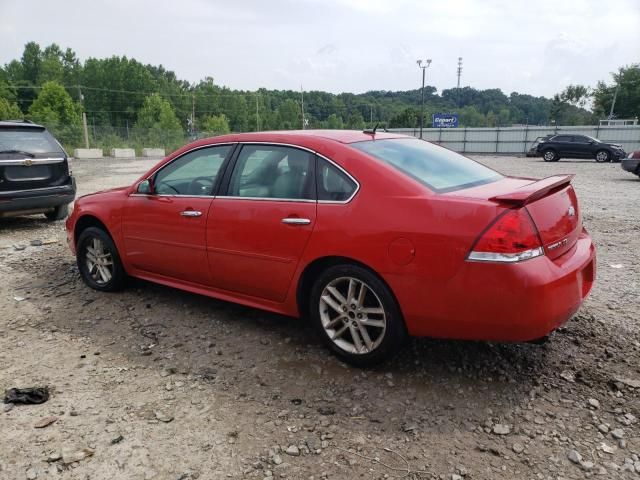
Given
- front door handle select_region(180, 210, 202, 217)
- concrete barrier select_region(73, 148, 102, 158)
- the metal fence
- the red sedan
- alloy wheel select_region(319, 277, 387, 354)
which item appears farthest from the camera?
the metal fence

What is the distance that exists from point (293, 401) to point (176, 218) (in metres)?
1.93

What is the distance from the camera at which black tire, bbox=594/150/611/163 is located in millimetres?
25905

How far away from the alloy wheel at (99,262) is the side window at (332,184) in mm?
2577

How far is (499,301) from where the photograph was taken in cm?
274

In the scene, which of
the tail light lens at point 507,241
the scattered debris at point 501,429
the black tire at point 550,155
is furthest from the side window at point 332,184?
the black tire at point 550,155

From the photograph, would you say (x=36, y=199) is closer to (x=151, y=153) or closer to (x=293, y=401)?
(x=293, y=401)

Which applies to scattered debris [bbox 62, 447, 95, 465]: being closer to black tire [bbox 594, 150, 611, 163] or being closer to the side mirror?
the side mirror

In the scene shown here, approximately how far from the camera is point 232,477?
94.6 inches

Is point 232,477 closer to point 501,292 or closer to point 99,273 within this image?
point 501,292

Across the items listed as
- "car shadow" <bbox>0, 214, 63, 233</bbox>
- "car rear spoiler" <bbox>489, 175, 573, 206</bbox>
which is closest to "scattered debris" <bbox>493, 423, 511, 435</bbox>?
"car rear spoiler" <bbox>489, 175, 573, 206</bbox>

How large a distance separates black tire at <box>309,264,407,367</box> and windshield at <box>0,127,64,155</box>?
21.5ft

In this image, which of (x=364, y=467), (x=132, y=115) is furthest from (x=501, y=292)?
(x=132, y=115)

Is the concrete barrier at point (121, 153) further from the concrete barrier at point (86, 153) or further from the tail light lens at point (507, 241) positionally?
the tail light lens at point (507, 241)

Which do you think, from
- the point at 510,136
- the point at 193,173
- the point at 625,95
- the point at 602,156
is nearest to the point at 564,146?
the point at 602,156
